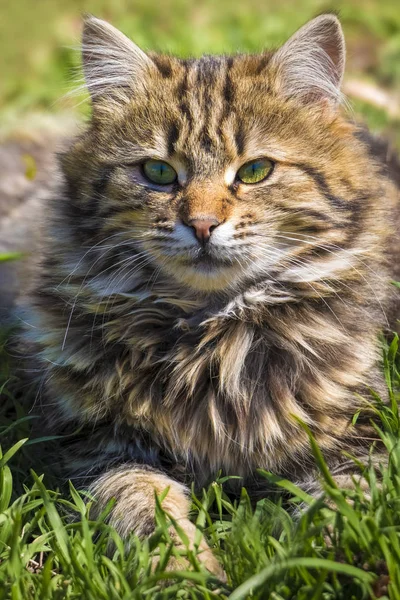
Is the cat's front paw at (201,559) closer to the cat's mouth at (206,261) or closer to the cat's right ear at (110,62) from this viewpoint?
the cat's mouth at (206,261)

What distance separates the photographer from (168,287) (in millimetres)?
2713

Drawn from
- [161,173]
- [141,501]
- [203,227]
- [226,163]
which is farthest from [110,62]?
[141,501]

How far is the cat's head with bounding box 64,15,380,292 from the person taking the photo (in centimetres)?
251

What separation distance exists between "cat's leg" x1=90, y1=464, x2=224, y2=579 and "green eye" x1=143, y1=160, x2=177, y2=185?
941 mm

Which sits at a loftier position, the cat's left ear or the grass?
the cat's left ear

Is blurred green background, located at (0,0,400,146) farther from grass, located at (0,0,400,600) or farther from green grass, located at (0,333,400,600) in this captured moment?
green grass, located at (0,333,400,600)

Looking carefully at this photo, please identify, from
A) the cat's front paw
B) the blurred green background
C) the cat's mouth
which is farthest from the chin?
the blurred green background

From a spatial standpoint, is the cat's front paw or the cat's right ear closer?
the cat's front paw

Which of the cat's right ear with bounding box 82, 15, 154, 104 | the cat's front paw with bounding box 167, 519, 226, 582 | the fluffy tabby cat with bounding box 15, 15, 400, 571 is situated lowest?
the cat's front paw with bounding box 167, 519, 226, 582

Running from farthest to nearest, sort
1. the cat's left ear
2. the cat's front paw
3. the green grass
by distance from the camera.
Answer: the cat's left ear < the cat's front paw < the green grass

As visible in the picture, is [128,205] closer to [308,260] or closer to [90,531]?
[308,260]

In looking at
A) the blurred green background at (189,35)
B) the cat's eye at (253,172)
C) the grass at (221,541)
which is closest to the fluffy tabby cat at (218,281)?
the cat's eye at (253,172)

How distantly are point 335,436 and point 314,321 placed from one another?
1.27ft

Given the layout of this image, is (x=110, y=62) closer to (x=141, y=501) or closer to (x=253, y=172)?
(x=253, y=172)
